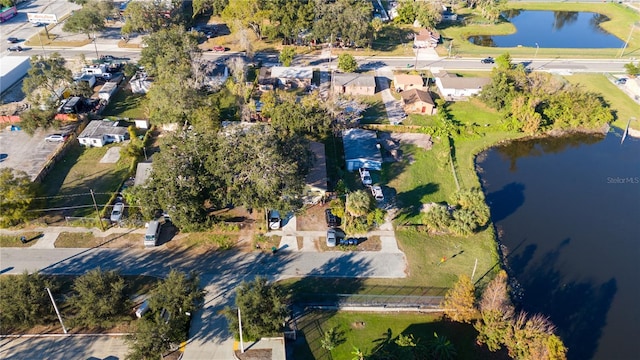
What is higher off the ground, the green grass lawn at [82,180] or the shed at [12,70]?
the shed at [12,70]

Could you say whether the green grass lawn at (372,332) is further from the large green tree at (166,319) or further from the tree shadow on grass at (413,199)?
the tree shadow on grass at (413,199)

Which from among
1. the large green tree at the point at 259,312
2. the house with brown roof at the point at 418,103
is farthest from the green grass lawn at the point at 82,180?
the house with brown roof at the point at 418,103

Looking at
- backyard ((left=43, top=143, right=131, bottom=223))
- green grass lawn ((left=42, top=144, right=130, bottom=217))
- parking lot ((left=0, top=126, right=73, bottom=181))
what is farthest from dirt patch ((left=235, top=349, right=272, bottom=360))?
parking lot ((left=0, top=126, right=73, bottom=181))

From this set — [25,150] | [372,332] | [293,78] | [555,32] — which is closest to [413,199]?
[372,332]

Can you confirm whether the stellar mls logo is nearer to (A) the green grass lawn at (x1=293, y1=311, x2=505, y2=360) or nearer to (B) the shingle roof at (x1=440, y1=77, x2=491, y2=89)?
(B) the shingle roof at (x1=440, y1=77, x2=491, y2=89)

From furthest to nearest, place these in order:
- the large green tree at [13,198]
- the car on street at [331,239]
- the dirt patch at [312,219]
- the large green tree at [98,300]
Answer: the dirt patch at [312,219] → the car on street at [331,239] → the large green tree at [13,198] → the large green tree at [98,300]

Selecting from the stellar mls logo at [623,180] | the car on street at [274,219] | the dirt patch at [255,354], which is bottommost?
the dirt patch at [255,354]

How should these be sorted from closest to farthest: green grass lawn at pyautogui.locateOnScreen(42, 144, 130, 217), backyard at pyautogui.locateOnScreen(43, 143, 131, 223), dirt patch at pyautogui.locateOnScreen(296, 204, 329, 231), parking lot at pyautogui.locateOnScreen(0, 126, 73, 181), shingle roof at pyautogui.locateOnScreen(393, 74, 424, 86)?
1. dirt patch at pyautogui.locateOnScreen(296, 204, 329, 231)
2. backyard at pyautogui.locateOnScreen(43, 143, 131, 223)
3. green grass lawn at pyautogui.locateOnScreen(42, 144, 130, 217)
4. parking lot at pyautogui.locateOnScreen(0, 126, 73, 181)
5. shingle roof at pyautogui.locateOnScreen(393, 74, 424, 86)
